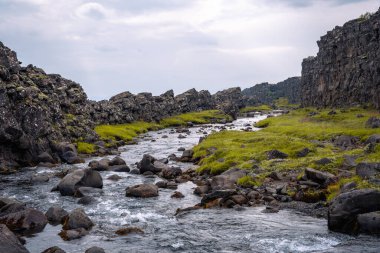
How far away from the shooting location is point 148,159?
65.1 m

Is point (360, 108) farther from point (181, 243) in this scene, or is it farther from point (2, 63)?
point (181, 243)

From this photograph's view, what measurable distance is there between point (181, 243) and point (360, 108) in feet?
429

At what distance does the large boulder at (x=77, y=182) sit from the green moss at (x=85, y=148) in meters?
40.6

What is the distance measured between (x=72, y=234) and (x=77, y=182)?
56.2 ft

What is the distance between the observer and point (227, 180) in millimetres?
49719

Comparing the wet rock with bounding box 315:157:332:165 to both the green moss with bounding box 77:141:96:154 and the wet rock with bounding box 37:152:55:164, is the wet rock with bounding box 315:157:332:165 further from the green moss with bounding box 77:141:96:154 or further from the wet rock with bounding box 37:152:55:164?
the green moss with bounding box 77:141:96:154

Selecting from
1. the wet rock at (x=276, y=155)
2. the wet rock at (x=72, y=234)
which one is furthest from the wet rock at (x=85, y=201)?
the wet rock at (x=276, y=155)

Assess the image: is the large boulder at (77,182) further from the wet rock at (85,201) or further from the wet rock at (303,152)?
the wet rock at (303,152)

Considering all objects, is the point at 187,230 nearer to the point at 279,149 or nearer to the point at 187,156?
the point at 279,149

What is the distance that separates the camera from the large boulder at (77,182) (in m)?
47.2

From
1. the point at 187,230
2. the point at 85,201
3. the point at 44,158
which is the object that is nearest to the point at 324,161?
the point at 187,230

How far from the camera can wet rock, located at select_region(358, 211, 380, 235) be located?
30016mm

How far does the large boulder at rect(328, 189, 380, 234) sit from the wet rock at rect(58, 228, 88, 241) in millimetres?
20189

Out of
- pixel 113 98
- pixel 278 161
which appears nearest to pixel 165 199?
pixel 278 161
